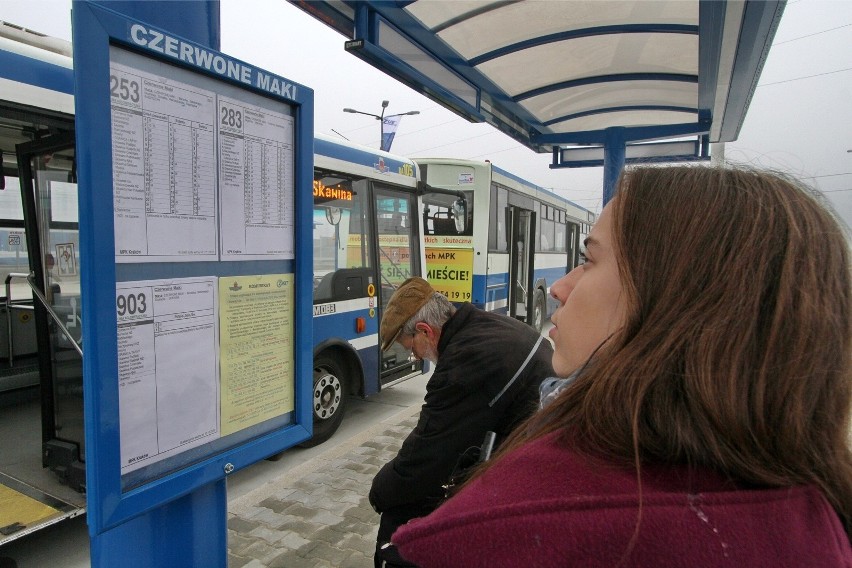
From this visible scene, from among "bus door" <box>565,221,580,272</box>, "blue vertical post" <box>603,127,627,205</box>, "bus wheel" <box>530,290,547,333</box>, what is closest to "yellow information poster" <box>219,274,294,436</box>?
"blue vertical post" <box>603,127,627,205</box>

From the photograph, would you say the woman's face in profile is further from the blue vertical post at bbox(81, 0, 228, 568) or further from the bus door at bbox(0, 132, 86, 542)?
the bus door at bbox(0, 132, 86, 542)

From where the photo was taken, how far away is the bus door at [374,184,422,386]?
621 cm

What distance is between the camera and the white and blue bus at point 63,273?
10.2 ft

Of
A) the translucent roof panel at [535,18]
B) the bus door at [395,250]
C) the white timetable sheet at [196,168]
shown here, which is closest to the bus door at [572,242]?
the bus door at [395,250]

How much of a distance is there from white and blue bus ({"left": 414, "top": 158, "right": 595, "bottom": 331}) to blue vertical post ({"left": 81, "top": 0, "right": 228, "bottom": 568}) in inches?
260

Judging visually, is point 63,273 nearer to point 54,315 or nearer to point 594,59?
point 54,315

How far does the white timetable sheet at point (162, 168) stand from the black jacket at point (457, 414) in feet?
3.09

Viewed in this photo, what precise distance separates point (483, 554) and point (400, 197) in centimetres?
Result: 605

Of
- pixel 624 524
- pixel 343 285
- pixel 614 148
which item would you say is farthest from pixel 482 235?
pixel 624 524

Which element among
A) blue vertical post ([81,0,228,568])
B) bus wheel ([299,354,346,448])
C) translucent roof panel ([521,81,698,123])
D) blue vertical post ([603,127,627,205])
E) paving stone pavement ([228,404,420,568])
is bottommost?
paving stone pavement ([228,404,420,568])

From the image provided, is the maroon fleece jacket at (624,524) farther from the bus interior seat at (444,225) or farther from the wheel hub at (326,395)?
the bus interior seat at (444,225)

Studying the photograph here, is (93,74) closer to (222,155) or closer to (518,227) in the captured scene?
(222,155)

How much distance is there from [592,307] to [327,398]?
4.90m

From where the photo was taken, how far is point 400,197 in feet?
21.4
